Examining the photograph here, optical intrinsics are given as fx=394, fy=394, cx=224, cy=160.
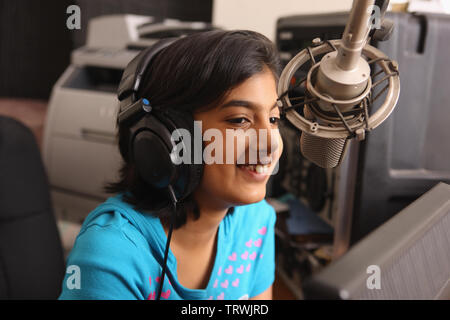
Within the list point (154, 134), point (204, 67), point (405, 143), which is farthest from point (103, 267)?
point (405, 143)

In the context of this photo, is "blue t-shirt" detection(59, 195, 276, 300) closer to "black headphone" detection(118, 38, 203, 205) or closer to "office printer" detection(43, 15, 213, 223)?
"black headphone" detection(118, 38, 203, 205)

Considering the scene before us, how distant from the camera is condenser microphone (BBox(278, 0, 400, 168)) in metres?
0.22

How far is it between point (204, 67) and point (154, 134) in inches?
4.3

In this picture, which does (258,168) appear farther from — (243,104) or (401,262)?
(401,262)

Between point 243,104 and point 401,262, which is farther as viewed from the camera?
point 243,104

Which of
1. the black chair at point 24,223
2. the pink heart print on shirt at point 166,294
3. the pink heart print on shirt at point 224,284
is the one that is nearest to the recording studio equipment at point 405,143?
the pink heart print on shirt at point 224,284

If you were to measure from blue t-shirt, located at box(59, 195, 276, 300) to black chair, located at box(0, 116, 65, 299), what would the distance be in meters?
0.23

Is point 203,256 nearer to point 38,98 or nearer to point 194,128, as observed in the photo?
point 194,128

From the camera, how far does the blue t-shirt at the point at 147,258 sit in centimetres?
50

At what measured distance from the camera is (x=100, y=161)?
1227 mm

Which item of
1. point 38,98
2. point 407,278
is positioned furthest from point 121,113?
point 38,98

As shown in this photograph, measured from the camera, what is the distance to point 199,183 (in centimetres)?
54

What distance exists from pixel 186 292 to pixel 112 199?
0.18m

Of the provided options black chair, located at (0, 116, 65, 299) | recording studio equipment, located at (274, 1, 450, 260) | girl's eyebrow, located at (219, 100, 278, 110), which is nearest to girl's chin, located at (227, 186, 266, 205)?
girl's eyebrow, located at (219, 100, 278, 110)
